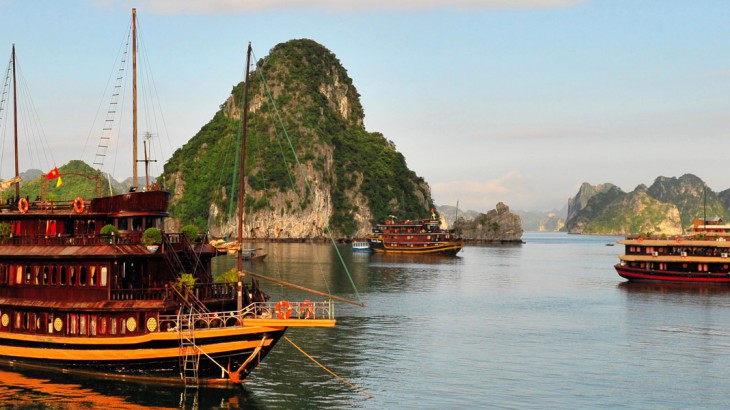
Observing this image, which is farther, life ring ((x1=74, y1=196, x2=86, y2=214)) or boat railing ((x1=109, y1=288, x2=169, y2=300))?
life ring ((x1=74, y1=196, x2=86, y2=214))

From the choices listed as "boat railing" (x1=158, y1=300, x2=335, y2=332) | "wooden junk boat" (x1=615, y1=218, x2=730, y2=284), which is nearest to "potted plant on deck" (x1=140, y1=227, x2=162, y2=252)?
"boat railing" (x1=158, y1=300, x2=335, y2=332)

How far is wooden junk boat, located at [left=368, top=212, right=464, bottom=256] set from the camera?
168 meters

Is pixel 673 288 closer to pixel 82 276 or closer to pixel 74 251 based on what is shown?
pixel 82 276

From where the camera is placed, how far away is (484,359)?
45.8 meters

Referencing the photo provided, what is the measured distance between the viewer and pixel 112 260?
3528cm

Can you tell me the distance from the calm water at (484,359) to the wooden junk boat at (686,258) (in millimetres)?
4900

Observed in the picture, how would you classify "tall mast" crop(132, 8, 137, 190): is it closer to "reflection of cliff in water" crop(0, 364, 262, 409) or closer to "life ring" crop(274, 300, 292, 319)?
"reflection of cliff in water" crop(0, 364, 262, 409)

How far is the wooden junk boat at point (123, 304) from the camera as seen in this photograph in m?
33.6

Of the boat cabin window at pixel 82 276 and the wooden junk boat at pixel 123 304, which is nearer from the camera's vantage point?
the wooden junk boat at pixel 123 304

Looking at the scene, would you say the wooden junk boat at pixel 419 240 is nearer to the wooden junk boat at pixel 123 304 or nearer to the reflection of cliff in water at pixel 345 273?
the reflection of cliff in water at pixel 345 273

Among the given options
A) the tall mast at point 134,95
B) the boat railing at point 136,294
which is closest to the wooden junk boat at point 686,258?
the tall mast at point 134,95

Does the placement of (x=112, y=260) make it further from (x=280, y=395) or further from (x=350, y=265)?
(x=350, y=265)

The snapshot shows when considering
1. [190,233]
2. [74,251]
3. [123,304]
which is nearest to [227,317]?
[123,304]

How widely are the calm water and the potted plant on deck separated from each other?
593 cm
